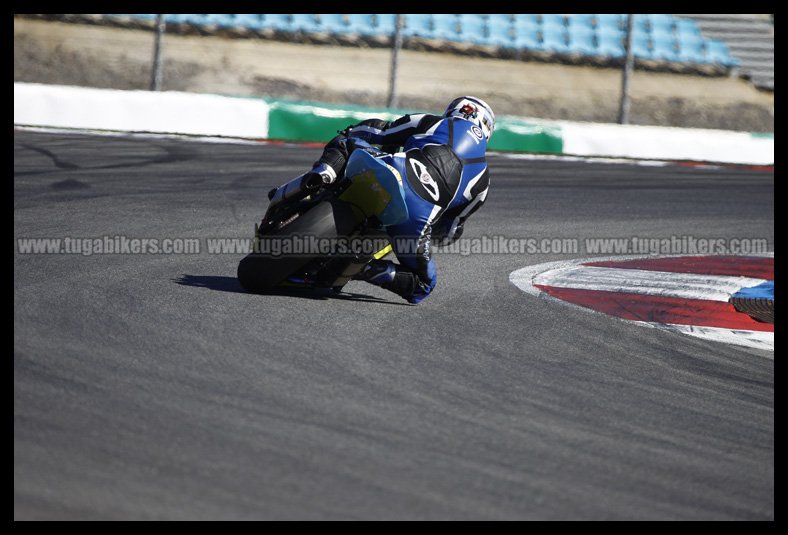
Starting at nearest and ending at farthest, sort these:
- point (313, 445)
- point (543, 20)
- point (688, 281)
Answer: point (313, 445) → point (688, 281) → point (543, 20)

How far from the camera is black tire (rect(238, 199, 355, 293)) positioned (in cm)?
509

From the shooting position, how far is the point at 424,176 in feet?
17.3

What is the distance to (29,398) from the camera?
3320 mm

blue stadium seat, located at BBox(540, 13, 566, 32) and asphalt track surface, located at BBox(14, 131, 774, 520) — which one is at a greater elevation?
blue stadium seat, located at BBox(540, 13, 566, 32)

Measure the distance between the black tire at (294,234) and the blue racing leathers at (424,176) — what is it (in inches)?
10.7

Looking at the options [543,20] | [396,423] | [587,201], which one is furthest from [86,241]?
[543,20]

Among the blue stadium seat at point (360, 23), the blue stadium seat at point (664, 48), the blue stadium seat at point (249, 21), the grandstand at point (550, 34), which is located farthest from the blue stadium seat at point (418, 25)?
the blue stadium seat at point (664, 48)

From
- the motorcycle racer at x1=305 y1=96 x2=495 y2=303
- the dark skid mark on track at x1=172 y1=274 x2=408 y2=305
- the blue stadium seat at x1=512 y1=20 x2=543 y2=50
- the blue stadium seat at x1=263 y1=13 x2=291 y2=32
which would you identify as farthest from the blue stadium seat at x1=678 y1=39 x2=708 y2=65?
the dark skid mark on track at x1=172 y1=274 x2=408 y2=305

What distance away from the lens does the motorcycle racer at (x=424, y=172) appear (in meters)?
5.27

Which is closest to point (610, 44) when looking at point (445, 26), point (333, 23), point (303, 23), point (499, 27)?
point (499, 27)

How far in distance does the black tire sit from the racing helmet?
3.18ft

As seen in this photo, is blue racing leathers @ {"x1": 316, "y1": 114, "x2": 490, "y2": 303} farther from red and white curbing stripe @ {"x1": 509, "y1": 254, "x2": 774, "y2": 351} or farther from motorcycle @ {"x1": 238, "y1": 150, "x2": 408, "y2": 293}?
red and white curbing stripe @ {"x1": 509, "y1": 254, "x2": 774, "y2": 351}

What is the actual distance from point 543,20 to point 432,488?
18.3m
